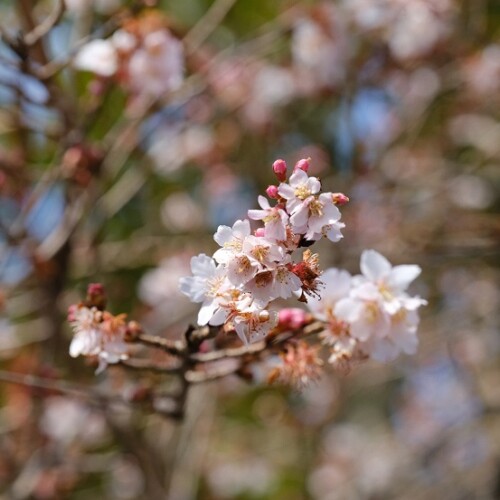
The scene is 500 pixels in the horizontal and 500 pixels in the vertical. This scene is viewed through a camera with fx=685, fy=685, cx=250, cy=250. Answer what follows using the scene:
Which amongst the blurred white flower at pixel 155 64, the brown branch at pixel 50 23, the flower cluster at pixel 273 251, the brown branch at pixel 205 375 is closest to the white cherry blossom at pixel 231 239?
the flower cluster at pixel 273 251

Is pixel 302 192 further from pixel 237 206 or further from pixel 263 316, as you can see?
pixel 237 206

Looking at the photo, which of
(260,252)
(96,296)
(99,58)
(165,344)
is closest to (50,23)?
(99,58)

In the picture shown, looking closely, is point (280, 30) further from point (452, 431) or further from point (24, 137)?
point (452, 431)

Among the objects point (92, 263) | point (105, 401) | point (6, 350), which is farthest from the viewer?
point (6, 350)

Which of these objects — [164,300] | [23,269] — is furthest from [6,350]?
[164,300]

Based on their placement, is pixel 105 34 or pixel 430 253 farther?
pixel 430 253

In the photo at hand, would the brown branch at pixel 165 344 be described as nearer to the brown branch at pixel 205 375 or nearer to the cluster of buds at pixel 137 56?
the brown branch at pixel 205 375

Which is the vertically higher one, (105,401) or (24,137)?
(24,137)
